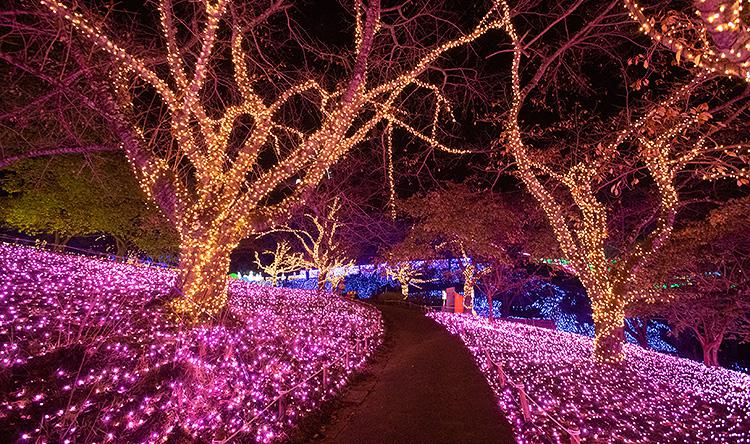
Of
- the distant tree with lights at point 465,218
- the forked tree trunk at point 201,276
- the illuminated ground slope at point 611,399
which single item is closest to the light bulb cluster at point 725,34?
the illuminated ground slope at point 611,399

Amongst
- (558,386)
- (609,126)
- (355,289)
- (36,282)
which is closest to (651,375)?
(558,386)

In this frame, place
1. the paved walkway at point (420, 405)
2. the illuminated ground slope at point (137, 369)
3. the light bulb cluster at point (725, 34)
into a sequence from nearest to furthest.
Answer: the light bulb cluster at point (725, 34)
the illuminated ground slope at point (137, 369)
the paved walkway at point (420, 405)

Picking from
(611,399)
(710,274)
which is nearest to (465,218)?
(611,399)

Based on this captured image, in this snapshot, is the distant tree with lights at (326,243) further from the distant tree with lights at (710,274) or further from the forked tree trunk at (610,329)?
the distant tree with lights at (710,274)

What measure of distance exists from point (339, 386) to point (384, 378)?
1.58 metres

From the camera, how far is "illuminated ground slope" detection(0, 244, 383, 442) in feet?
15.0

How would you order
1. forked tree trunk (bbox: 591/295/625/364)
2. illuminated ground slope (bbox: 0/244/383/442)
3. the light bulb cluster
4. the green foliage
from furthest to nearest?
the green foliage → forked tree trunk (bbox: 591/295/625/364) → illuminated ground slope (bbox: 0/244/383/442) → the light bulb cluster

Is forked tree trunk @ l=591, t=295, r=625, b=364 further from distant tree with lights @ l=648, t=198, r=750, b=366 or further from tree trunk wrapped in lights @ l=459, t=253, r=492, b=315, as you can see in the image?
tree trunk wrapped in lights @ l=459, t=253, r=492, b=315

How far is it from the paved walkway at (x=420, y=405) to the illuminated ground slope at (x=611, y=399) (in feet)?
1.43

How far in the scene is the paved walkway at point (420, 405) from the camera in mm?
6324

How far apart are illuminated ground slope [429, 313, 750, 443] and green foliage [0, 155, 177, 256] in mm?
20249

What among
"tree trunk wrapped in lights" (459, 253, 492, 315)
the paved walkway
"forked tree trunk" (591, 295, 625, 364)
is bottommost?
the paved walkway

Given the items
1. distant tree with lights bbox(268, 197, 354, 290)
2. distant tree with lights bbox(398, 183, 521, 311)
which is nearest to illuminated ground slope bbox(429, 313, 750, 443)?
distant tree with lights bbox(398, 183, 521, 311)

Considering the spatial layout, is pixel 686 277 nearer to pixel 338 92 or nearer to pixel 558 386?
pixel 558 386
